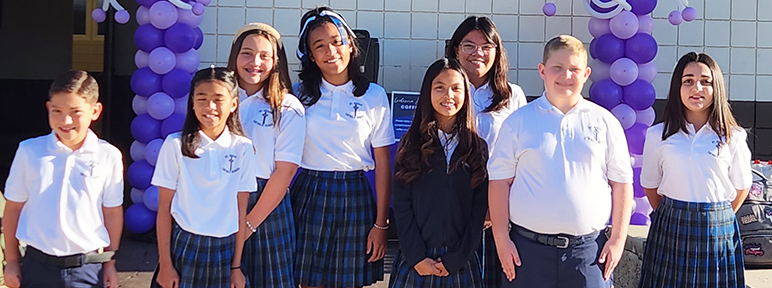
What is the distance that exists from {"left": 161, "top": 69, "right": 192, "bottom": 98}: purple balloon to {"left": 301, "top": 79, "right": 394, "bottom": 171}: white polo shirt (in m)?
2.16

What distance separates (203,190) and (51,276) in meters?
0.56

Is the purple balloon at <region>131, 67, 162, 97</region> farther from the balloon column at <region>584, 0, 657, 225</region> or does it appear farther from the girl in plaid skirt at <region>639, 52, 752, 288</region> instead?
the girl in plaid skirt at <region>639, 52, 752, 288</region>

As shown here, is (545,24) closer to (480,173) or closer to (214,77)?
(480,173)

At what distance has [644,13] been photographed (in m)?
4.77

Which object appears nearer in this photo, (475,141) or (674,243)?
(475,141)

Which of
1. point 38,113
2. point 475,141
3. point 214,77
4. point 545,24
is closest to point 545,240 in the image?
point 475,141

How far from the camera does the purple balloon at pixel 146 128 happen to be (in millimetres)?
4703

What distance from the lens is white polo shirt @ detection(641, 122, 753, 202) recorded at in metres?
2.79

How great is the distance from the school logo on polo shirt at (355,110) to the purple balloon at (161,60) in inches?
90.6

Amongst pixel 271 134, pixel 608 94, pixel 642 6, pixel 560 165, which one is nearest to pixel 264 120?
pixel 271 134

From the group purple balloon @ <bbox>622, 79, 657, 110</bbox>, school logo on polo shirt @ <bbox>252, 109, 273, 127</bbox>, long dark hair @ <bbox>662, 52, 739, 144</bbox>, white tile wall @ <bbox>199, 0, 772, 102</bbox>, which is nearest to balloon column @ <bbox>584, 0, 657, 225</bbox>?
purple balloon @ <bbox>622, 79, 657, 110</bbox>

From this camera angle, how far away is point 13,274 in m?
2.34

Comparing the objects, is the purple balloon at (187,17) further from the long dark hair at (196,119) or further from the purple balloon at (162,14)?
the long dark hair at (196,119)

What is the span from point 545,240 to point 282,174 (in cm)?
96
